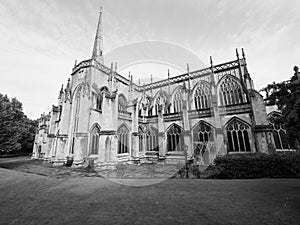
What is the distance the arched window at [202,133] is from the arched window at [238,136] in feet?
6.39

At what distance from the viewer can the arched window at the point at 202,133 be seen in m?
16.6

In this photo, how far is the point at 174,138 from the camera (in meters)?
18.8

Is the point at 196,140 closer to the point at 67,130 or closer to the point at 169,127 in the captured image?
the point at 169,127

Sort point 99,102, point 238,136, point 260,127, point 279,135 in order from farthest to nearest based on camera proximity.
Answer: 1. point 99,102
2. point 238,136
3. point 279,135
4. point 260,127

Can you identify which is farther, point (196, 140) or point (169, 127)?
point (169, 127)

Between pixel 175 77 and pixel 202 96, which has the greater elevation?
pixel 175 77

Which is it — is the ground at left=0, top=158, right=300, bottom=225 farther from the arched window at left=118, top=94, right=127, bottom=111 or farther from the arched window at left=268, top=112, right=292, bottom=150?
the arched window at left=118, top=94, right=127, bottom=111

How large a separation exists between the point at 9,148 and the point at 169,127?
2507 cm

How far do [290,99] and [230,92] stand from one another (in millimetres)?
18423

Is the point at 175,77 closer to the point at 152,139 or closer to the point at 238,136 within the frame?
the point at 152,139

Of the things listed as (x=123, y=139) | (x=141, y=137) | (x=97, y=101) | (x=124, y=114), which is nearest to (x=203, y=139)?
(x=141, y=137)

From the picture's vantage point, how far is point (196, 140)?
17266mm

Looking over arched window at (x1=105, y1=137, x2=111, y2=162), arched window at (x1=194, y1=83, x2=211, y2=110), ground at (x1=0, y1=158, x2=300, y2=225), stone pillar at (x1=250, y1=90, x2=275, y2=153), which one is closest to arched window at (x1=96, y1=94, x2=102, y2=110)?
arched window at (x1=105, y1=137, x2=111, y2=162)

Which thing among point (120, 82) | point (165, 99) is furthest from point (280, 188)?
point (120, 82)
